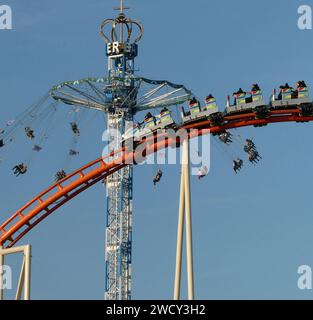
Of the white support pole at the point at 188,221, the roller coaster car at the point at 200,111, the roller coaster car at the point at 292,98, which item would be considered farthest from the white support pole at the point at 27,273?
the roller coaster car at the point at 292,98

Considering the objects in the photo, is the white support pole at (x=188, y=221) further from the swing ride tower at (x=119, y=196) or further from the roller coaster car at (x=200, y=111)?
the swing ride tower at (x=119, y=196)

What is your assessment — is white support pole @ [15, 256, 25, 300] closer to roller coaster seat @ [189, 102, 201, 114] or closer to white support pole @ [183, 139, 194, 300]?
white support pole @ [183, 139, 194, 300]

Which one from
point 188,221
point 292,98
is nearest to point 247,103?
point 292,98

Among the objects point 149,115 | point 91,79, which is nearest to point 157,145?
point 149,115
